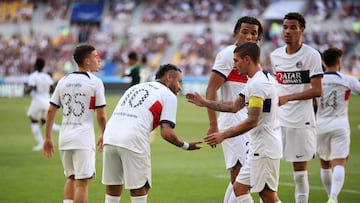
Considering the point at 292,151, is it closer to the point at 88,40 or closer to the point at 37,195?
the point at 37,195

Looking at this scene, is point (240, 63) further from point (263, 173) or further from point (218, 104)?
point (263, 173)

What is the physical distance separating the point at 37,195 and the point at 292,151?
475 centimetres

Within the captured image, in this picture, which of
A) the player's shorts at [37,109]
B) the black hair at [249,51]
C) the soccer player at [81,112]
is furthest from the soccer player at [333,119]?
the player's shorts at [37,109]

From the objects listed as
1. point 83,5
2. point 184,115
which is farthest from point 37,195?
point 83,5

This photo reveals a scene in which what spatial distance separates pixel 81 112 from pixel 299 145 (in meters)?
2.82

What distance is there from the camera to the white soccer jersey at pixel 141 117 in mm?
8961

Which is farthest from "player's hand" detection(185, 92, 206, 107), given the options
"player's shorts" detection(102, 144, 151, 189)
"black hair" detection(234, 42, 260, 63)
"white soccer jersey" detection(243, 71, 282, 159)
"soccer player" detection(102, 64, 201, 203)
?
"player's shorts" detection(102, 144, 151, 189)

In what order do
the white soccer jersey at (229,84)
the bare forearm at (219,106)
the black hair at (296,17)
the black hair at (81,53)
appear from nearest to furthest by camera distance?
the bare forearm at (219,106), the white soccer jersey at (229,84), the black hair at (81,53), the black hair at (296,17)

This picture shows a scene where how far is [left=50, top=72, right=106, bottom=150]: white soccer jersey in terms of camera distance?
10352 mm

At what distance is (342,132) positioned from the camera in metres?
12.3

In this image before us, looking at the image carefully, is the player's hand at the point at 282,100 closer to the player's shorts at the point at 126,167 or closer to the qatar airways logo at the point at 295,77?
the qatar airways logo at the point at 295,77

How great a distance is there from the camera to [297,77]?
1092 cm

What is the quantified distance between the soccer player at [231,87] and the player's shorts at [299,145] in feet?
2.67

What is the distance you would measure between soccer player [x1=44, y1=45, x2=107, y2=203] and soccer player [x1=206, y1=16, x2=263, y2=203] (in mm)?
1381
